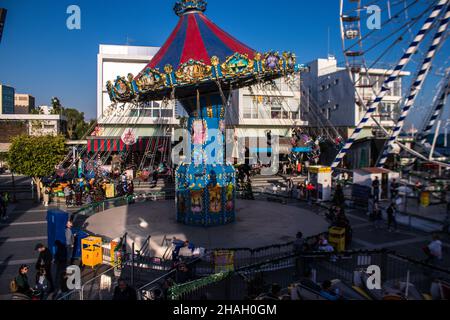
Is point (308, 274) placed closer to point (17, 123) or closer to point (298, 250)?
point (298, 250)

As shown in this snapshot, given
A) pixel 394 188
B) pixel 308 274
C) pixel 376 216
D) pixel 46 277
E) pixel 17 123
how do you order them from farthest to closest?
pixel 17 123 → pixel 394 188 → pixel 376 216 → pixel 308 274 → pixel 46 277

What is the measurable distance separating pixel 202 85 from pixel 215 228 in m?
5.92

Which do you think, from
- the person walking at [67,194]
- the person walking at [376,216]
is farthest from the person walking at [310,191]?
the person walking at [67,194]

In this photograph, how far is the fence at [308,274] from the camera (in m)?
8.95

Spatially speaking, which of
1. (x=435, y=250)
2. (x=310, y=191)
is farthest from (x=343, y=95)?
(x=435, y=250)

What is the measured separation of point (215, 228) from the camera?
15.7 metres

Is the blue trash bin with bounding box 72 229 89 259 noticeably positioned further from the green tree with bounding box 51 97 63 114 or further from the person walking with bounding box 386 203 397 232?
the green tree with bounding box 51 97 63 114

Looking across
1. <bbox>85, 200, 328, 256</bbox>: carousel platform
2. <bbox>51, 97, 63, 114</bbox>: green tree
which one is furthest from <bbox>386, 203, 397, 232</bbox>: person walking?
<bbox>51, 97, 63, 114</bbox>: green tree

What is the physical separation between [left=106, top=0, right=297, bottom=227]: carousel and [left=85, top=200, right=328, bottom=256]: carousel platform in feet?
3.48

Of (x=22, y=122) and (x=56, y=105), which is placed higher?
(x=56, y=105)

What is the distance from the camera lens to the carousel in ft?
47.1
